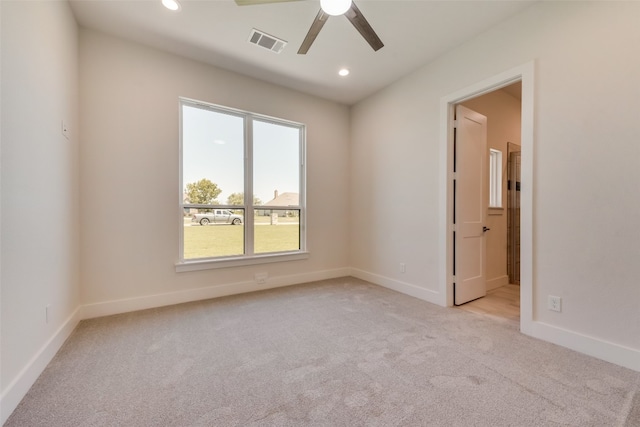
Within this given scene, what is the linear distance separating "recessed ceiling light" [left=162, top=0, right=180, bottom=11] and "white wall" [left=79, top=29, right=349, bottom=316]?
84 cm

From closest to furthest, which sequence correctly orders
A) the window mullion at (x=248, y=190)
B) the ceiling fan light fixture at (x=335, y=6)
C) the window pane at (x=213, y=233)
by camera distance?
the ceiling fan light fixture at (x=335, y=6) → the window pane at (x=213, y=233) → the window mullion at (x=248, y=190)

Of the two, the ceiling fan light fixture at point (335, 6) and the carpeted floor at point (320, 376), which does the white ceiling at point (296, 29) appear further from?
the carpeted floor at point (320, 376)

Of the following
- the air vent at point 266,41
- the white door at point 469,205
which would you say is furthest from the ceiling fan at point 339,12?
the white door at point 469,205

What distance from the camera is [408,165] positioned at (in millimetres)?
3605

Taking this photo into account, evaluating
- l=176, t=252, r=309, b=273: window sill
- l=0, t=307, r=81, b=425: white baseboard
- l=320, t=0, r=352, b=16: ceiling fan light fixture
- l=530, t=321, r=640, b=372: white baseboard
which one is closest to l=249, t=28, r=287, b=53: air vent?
l=320, t=0, r=352, b=16: ceiling fan light fixture

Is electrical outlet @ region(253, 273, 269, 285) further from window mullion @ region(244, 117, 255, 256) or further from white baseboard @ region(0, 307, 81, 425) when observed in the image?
white baseboard @ region(0, 307, 81, 425)

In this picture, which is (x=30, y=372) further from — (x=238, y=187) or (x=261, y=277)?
(x=238, y=187)

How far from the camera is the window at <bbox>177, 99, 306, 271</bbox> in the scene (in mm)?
3338

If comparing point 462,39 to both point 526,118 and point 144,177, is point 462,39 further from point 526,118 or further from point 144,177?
point 144,177

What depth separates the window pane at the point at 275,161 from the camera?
3.87 metres

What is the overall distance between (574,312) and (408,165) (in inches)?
89.0

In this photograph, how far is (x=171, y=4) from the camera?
2365 millimetres

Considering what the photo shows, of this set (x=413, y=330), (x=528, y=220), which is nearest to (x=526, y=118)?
(x=528, y=220)

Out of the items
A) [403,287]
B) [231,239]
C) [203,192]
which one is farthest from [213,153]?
[403,287]
